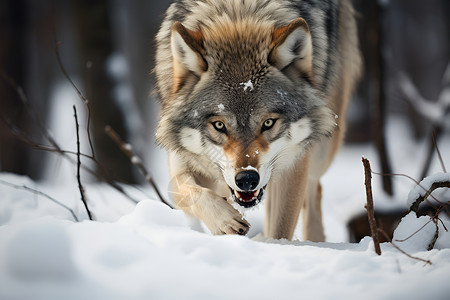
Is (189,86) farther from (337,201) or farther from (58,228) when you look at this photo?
(337,201)

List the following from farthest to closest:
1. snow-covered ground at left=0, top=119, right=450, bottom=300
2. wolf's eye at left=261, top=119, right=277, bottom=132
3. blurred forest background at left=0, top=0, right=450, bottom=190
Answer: blurred forest background at left=0, top=0, right=450, bottom=190, wolf's eye at left=261, top=119, right=277, bottom=132, snow-covered ground at left=0, top=119, right=450, bottom=300

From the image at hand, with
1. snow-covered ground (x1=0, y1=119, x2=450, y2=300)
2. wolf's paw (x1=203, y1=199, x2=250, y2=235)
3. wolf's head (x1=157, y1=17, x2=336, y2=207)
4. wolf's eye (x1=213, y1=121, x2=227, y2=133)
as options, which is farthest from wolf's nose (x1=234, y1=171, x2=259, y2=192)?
snow-covered ground (x1=0, y1=119, x2=450, y2=300)

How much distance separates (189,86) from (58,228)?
1.40 metres

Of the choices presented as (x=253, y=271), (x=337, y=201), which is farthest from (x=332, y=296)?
(x=337, y=201)

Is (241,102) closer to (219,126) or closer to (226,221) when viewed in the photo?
(219,126)

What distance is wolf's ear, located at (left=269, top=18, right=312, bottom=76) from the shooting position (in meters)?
2.55

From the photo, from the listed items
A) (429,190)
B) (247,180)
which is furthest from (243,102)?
(429,190)

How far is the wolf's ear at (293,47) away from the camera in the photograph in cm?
255

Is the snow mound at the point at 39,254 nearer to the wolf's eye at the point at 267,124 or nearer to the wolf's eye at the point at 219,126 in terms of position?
the wolf's eye at the point at 219,126

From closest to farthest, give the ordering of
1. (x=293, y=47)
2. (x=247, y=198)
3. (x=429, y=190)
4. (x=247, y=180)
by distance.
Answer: (x=429, y=190) < (x=247, y=180) < (x=247, y=198) < (x=293, y=47)

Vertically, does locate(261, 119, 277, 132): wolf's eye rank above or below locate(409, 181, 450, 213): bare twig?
above

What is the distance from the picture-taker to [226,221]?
7.89ft

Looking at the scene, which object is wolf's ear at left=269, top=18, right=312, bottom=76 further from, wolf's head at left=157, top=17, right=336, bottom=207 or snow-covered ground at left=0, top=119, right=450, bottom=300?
snow-covered ground at left=0, top=119, right=450, bottom=300

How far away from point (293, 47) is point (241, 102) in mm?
505
